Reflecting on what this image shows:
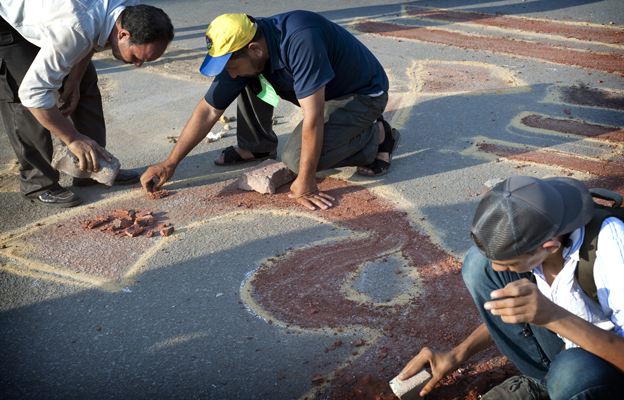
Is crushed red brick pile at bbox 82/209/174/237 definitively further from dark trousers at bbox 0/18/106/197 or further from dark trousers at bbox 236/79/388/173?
dark trousers at bbox 236/79/388/173

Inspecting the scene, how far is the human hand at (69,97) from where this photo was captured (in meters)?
3.71

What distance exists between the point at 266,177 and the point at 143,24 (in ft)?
4.77

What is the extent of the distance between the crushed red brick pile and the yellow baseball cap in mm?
1225

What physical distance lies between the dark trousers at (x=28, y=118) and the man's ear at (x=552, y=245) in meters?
3.62

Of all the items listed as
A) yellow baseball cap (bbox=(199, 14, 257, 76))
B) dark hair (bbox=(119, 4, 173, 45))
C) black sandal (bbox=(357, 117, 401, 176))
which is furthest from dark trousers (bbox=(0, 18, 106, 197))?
black sandal (bbox=(357, 117, 401, 176))

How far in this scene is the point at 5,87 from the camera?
355 centimetres

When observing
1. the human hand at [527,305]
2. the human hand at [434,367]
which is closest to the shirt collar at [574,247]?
the human hand at [527,305]

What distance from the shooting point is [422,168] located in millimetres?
4238

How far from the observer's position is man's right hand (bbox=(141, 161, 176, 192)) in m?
3.87

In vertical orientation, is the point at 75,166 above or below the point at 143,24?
below

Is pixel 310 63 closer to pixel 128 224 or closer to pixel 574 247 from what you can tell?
pixel 128 224

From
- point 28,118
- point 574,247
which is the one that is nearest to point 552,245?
point 574,247

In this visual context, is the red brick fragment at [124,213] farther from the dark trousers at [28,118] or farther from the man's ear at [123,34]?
the man's ear at [123,34]

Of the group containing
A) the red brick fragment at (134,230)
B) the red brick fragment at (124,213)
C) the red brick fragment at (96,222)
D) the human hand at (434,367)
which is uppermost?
the red brick fragment at (124,213)
